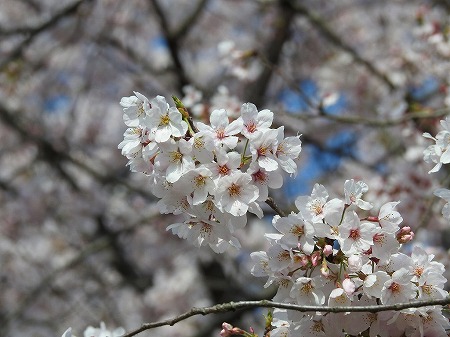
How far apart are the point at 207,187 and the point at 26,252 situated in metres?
6.38

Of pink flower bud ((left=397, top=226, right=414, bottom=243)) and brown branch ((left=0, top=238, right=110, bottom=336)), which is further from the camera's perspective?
brown branch ((left=0, top=238, right=110, bottom=336))

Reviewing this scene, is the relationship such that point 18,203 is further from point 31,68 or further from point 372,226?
point 372,226

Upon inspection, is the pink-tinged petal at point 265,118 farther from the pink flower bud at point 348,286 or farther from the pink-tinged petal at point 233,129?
the pink flower bud at point 348,286

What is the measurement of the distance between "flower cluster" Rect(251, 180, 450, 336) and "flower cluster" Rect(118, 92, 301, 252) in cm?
10

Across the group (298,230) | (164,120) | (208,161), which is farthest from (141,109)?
(298,230)

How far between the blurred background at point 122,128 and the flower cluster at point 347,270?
2638 mm

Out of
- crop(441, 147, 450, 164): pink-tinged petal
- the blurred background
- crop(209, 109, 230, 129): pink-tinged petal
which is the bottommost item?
the blurred background

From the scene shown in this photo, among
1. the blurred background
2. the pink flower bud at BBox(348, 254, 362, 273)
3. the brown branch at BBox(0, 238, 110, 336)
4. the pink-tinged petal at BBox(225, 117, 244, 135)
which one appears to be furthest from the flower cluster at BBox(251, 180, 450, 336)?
the brown branch at BBox(0, 238, 110, 336)

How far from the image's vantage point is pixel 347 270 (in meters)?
1.40

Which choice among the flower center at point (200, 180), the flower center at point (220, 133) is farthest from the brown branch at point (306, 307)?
the flower center at point (220, 133)

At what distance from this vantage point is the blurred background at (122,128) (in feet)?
17.0

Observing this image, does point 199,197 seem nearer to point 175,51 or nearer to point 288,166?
point 288,166

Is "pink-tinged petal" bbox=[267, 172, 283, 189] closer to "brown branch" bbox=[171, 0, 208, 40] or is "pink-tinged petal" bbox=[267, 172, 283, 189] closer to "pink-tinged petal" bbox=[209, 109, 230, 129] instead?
"pink-tinged petal" bbox=[209, 109, 230, 129]

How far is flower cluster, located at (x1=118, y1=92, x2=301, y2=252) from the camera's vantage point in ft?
Result: 4.54
